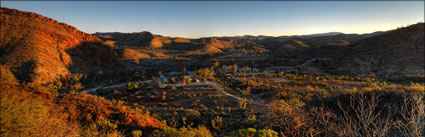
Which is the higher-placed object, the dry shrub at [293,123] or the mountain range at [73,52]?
the mountain range at [73,52]

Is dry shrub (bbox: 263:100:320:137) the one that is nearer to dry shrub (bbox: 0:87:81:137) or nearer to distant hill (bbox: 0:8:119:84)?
dry shrub (bbox: 0:87:81:137)

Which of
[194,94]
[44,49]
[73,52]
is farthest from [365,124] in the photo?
[73,52]

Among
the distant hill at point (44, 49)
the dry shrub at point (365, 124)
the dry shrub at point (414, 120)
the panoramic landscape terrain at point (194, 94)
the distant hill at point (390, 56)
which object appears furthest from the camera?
the distant hill at point (390, 56)

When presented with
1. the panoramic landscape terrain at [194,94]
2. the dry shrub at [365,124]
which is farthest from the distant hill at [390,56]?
the dry shrub at [365,124]

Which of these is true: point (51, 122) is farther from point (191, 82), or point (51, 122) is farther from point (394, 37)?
point (394, 37)

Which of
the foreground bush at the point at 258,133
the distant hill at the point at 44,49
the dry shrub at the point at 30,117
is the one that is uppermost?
the distant hill at the point at 44,49

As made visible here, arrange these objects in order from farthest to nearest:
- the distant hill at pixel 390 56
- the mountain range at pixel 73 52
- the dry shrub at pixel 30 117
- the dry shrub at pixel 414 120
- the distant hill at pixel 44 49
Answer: the distant hill at pixel 390 56, the mountain range at pixel 73 52, the distant hill at pixel 44 49, the dry shrub at pixel 30 117, the dry shrub at pixel 414 120

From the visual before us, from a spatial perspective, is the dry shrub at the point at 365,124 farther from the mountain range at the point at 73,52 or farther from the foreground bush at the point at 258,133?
the mountain range at the point at 73,52

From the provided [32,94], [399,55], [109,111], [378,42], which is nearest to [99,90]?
[32,94]
